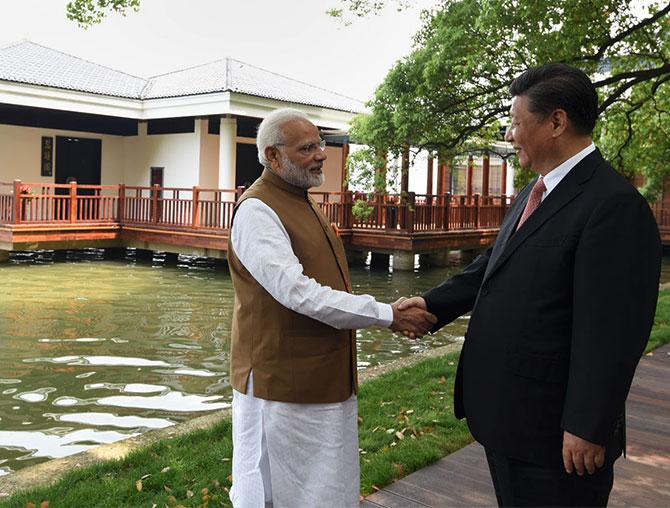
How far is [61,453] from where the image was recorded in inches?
232

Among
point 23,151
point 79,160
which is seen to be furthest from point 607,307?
point 79,160

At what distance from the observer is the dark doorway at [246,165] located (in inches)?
963

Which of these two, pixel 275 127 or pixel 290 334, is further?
pixel 275 127

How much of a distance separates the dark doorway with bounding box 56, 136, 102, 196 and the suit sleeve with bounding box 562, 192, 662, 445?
22.9 metres

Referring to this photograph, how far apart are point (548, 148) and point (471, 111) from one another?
1104cm

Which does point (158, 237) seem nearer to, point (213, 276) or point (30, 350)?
point (213, 276)

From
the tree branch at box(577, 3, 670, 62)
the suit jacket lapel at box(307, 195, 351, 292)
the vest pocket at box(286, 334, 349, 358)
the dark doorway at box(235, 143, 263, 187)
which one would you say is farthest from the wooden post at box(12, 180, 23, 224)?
the vest pocket at box(286, 334, 349, 358)

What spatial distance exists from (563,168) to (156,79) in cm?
2515

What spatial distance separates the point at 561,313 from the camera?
2.40m

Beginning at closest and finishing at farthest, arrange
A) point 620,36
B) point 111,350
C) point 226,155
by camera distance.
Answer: point 111,350 → point 620,36 → point 226,155

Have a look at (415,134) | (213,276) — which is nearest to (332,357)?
(415,134)

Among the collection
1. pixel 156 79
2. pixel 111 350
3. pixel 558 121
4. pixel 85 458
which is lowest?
pixel 111 350

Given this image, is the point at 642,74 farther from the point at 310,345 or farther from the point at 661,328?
the point at 310,345

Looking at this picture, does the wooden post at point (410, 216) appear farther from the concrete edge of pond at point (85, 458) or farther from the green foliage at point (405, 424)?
the concrete edge of pond at point (85, 458)
